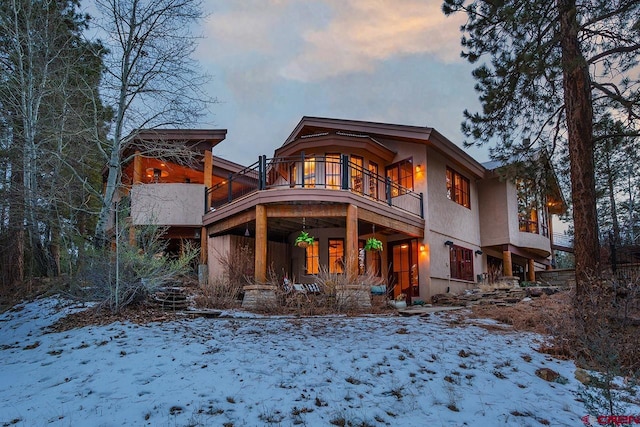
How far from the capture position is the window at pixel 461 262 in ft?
48.8

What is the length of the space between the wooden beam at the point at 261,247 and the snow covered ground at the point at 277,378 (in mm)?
3588

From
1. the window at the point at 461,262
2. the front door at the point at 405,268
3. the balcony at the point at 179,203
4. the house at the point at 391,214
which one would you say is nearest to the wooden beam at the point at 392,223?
the house at the point at 391,214

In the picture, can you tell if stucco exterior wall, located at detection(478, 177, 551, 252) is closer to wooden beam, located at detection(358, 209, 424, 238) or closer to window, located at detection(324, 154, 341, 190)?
wooden beam, located at detection(358, 209, 424, 238)

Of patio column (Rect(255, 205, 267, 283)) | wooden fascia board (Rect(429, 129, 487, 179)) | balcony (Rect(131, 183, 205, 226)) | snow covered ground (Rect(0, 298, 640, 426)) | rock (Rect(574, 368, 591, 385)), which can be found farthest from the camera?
balcony (Rect(131, 183, 205, 226))

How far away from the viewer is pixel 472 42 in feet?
30.9

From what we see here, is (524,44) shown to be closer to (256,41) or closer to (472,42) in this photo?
(472,42)

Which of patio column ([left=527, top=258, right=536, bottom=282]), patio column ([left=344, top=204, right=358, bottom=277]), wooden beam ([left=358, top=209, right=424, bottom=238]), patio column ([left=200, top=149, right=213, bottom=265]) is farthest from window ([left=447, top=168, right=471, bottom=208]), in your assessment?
patio column ([left=200, top=149, right=213, bottom=265])

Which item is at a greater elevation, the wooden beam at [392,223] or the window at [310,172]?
the window at [310,172]

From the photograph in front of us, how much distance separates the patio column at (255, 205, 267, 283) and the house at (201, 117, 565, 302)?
1.83 ft

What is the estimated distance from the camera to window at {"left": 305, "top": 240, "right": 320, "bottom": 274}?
48.7 feet

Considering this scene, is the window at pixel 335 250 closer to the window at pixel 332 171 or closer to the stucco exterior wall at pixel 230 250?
the stucco exterior wall at pixel 230 250

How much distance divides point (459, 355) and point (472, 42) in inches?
269

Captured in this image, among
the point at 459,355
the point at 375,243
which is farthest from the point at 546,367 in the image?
the point at 375,243

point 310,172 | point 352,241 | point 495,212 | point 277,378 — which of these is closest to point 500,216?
point 495,212
